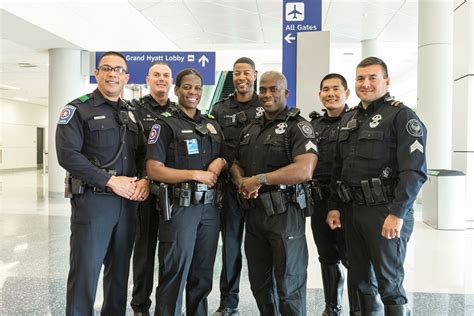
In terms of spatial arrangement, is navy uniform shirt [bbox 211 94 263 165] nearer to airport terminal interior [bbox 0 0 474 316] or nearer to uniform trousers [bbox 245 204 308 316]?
uniform trousers [bbox 245 204 308 316]

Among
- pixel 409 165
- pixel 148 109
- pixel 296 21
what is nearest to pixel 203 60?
pixel 296 21

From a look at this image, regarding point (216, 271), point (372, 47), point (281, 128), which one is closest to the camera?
point (281, 128)

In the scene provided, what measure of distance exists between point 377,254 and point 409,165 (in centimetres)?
55

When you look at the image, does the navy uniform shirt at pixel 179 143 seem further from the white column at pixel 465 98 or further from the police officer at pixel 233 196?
the white column at pixel 465 98

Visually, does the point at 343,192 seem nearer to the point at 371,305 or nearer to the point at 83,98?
the point at 371,305

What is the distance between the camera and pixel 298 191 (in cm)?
238

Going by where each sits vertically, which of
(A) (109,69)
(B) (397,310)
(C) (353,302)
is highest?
(A) (109,69)

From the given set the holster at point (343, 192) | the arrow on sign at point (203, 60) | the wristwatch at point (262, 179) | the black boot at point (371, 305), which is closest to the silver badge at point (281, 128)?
the wristwatch at point (262, 179)

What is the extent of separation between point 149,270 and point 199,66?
15.3ft

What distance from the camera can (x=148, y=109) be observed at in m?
3.16

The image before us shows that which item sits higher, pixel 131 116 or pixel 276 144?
pixel 131 116

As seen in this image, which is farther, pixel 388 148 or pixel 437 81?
pixel 437 81

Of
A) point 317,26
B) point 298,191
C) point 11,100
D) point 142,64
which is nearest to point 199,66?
point 142,64

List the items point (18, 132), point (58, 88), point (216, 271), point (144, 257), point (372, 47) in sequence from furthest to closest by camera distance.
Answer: point (18, 132), point (372, 47), point (58, 88), point (216, 271), point (144, 257)
